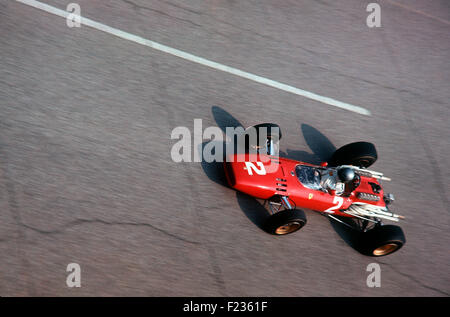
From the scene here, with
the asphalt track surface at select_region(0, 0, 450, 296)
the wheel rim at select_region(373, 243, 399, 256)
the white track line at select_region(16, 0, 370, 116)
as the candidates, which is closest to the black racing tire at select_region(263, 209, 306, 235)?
the asphalt track surface at select_region(0, 0, 450, 296)

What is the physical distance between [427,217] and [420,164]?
116 cm

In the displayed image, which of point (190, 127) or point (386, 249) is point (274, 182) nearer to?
point (190, 127)

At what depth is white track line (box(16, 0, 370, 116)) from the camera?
7.07 metres

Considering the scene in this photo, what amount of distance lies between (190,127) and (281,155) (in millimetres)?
1697

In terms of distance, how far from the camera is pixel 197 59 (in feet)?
24.1

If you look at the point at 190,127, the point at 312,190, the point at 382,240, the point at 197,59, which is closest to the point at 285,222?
the point at 312,190

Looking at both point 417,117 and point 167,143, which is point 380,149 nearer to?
point 417,117

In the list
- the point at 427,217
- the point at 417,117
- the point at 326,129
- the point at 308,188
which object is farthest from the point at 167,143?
the point at 417,117

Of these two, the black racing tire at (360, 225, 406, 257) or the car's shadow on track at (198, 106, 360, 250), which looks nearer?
the black racing tire at (360, 225, 406, 257)

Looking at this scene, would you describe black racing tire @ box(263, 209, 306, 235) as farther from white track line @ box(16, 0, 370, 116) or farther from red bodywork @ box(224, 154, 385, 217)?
white track line @ box(16, 0, 370, 116)

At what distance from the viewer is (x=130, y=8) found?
7.57m

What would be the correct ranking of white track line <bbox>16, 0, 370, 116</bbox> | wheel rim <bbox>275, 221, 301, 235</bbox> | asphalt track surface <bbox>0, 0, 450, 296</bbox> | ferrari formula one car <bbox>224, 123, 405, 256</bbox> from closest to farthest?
asphalt track surface <bbox>0, 0, 450, 296</bbox> → wheel rim <bbox>275, 221, 301, 235</bbox> → ferrari formula one car <bbox>224, 123, 405, 256</bbox> → white track line <bbox>16, 0, 370, 116</bbox>

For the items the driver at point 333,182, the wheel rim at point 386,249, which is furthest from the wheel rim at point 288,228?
the wheel rim at point 386,249

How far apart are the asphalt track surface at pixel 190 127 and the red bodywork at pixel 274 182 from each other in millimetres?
404
